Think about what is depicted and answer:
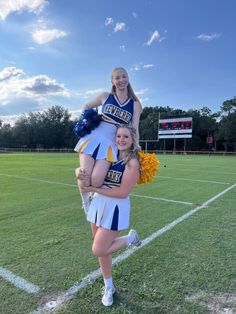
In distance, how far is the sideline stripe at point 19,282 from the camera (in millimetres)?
2964

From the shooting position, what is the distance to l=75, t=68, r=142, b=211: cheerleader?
9.09 feet

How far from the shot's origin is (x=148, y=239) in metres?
4.50

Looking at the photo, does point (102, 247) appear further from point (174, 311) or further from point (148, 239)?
point (148, 239)

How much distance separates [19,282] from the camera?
309cm

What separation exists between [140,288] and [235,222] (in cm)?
307

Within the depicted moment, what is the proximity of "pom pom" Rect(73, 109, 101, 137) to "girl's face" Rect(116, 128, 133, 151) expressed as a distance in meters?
0.27

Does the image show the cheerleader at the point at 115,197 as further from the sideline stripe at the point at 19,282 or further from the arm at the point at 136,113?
the sideline stripe at the point at 19,282

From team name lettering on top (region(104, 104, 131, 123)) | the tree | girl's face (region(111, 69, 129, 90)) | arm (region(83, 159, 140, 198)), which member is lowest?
arm (region(83, 159, 140, 198))

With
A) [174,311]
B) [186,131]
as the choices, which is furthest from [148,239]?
[186,131]

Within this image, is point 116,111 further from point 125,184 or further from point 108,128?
point 125,184

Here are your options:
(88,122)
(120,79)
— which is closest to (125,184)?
(88,122)

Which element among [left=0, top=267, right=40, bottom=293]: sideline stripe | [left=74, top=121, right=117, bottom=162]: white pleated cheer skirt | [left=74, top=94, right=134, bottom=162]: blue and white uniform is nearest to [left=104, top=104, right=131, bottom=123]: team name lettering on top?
[left=74, top=94, right=134, bottom=162]: blue and white uniform

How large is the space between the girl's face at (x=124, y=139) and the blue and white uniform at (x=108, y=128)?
78 mm

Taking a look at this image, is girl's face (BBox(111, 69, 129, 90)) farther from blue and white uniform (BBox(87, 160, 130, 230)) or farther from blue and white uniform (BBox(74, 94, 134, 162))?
blue and white uniform (BBox(87, 160, 130, 230))
